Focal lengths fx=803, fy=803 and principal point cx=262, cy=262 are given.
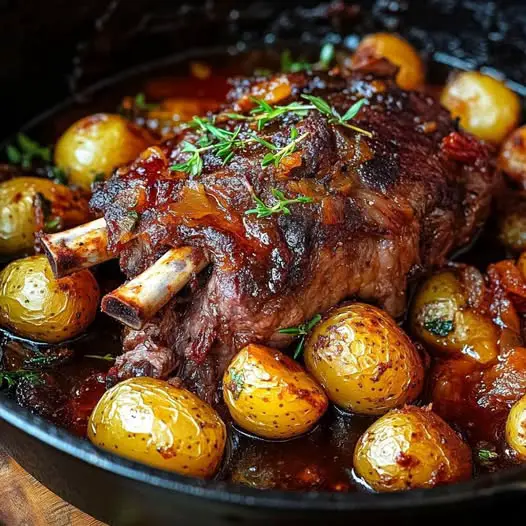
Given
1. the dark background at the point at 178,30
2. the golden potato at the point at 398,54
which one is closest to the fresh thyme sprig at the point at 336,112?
the golden potato at the point at 398,54

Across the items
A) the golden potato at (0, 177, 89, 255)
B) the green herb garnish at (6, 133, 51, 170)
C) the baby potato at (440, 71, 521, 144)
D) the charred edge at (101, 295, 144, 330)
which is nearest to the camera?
the charred edge at (101, 295, 144, 330)

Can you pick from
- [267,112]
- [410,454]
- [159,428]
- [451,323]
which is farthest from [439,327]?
[159,428]

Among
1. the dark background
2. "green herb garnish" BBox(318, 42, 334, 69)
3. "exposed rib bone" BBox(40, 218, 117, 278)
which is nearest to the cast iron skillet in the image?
the dark background

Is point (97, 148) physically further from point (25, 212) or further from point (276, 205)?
point (276, 205)

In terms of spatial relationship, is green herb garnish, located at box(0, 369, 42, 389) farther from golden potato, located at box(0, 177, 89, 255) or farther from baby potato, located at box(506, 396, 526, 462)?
baby potato, located at box(506, 396, 526, 462)

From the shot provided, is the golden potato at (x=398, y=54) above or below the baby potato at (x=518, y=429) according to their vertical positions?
above

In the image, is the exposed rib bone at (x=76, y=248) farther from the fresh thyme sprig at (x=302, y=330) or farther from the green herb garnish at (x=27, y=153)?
the green herb garnish at (x=27, y=153)
